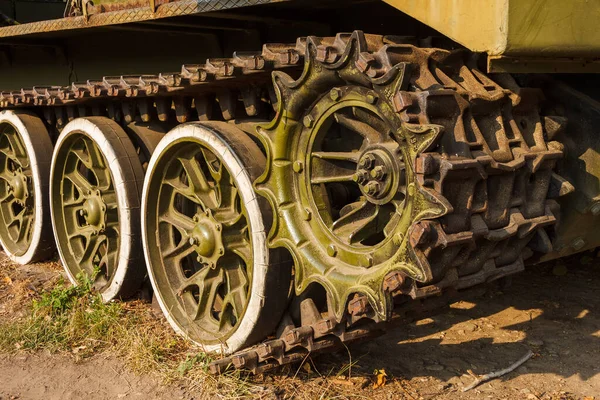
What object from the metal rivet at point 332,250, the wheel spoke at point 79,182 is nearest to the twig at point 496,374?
the metal rivet at point 332,250

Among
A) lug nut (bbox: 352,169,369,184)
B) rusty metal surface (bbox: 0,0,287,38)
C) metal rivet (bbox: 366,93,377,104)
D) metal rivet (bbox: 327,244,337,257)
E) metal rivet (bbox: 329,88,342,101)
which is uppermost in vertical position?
rusty metal surface (bbox: 0,0,287,38)

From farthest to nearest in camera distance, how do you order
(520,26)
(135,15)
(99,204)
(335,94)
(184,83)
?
(99,204) < (135,15) < (184,83) < (335,94) < (520,26)

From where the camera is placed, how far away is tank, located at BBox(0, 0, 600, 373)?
2.59m

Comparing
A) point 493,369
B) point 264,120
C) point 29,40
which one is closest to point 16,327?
point 264,120

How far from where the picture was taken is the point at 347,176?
304 centimetres

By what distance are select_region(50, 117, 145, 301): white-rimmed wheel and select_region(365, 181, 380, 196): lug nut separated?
2188 mm

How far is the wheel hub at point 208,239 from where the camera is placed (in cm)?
390

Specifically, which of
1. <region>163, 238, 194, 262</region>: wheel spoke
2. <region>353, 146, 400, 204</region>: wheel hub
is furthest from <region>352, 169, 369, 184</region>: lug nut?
<region>163, 238, 194, 262</region>: wheel spoke

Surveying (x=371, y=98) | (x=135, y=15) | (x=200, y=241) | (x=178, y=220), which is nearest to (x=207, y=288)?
(x=200, y=241)

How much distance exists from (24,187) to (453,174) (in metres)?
4.63

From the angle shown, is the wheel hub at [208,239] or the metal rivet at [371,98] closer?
the metal rivet at [371,98]

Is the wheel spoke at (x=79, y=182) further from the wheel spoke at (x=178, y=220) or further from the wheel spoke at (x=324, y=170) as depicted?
the wheel spoke at (x=324, y=170)

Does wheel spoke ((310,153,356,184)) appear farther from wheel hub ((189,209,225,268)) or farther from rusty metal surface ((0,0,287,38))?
wheel hub ((189,209,225,268))

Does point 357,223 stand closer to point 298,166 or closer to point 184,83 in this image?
point 298,166
